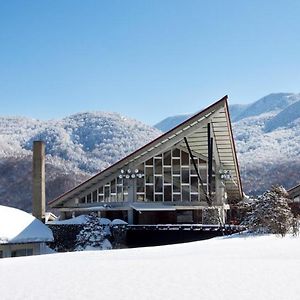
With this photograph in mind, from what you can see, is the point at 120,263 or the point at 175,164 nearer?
the point at 120,263

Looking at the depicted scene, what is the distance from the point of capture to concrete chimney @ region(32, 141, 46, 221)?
104 feet

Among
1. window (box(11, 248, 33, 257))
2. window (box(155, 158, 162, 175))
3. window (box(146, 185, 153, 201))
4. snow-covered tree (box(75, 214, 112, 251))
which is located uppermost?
window (box(155, 158, 162, 175))

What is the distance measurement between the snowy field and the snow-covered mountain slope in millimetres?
75680

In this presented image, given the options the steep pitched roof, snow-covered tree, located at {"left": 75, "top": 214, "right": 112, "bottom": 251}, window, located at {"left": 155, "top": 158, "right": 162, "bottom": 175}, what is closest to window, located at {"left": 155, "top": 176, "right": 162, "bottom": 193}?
window, located at {"left": 155, "top": 158, "right": 162, "bottom": 175}

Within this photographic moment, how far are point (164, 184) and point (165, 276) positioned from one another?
850 inches

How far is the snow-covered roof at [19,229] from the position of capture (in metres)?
21.8

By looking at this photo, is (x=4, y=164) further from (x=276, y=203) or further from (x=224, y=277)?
(x=224, y=277)

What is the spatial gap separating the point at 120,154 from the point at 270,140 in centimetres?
5340

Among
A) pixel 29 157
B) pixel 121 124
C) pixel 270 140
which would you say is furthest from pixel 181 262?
pixel 270 140

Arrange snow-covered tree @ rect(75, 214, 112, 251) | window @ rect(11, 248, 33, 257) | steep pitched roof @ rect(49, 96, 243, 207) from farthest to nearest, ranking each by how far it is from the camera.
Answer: steep pitched roof @ rect(49, 96, 243, 207) < snow-covered tree @ rect(75, 214, 112, 251) < window @ rect(11, 248, 33, 257)

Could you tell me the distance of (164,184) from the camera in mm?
31562

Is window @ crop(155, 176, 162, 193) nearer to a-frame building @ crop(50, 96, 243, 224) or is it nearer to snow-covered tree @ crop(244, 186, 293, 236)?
a-frame building @ crop(50, 96, 243, 224)

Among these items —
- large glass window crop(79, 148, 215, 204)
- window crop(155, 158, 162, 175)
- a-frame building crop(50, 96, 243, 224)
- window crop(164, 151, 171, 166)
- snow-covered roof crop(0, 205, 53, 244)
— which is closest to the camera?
snow-covered roof crop(0, 205, 53, 244)

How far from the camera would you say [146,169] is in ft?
103
